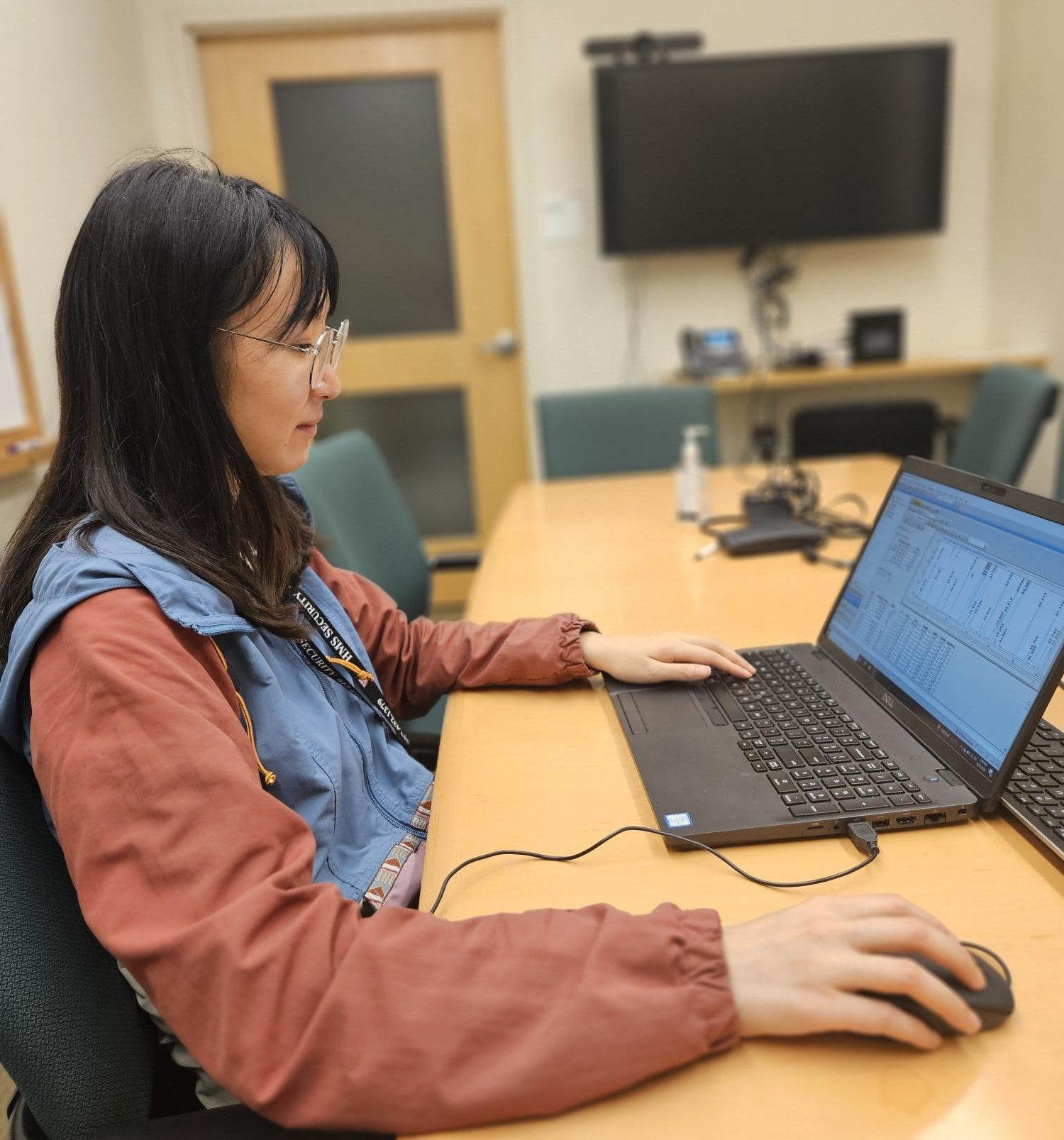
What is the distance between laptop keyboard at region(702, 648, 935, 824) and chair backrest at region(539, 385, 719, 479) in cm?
162

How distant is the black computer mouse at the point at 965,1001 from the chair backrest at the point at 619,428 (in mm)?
2150

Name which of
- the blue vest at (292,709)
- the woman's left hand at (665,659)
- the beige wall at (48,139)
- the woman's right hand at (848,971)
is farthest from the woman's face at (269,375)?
the beige wall at (48,139)

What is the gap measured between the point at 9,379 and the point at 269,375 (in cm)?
183

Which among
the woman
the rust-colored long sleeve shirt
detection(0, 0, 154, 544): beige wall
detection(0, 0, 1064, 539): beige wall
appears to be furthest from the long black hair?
detection(0, 0, 1064, 539): beige wall

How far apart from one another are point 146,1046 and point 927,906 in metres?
0.60

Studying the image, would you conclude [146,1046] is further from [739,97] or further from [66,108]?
[739,97]

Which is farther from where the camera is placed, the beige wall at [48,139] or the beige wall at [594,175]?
the beige wall at [594,175]

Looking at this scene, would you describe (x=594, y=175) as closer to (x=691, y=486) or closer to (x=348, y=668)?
(x=691, y=486)

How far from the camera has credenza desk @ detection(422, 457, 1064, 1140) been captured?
49 centimetres

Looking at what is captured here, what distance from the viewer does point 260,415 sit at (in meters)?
0.81

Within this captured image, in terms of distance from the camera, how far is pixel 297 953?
0.54m

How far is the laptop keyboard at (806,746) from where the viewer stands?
0.76 m

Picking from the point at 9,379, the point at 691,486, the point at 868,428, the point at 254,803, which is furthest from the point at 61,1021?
the point at 868,428

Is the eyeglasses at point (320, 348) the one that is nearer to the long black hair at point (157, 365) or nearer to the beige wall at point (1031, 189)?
the long black hair at point (157, 365)
